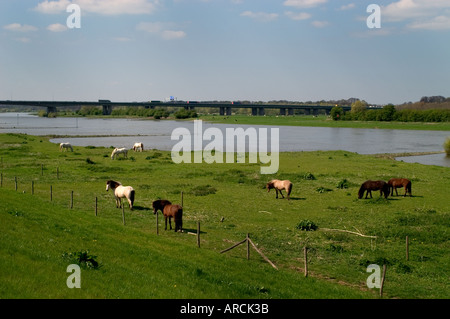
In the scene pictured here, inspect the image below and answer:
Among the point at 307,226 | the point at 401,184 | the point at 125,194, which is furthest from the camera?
the point at 401,184

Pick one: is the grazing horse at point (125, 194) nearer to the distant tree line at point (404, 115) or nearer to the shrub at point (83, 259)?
the shrub at point (83, 259)

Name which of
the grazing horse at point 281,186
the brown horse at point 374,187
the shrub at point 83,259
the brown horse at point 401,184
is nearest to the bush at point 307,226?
the grazing horse at point 281,186

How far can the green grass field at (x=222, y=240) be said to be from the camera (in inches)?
512

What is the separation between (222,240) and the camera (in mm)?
20797

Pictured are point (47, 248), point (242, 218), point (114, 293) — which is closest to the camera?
point (114, 293)

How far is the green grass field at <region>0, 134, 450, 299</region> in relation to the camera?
1302 cm

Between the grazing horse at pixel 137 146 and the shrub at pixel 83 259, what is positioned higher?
the grazing horse at pixel 137 146

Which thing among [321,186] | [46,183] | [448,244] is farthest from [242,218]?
[46,183]

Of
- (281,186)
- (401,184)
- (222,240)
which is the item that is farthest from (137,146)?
(222,240)

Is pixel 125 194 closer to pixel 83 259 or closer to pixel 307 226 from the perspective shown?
pixel 307 226

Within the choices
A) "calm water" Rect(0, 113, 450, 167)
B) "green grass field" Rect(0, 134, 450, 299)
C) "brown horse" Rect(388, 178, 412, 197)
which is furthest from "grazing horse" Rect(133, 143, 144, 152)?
"brown horse" Rect(388, 178, 412, 197)

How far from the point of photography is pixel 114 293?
1166cm

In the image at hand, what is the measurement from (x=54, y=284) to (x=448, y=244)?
58.8 ft
